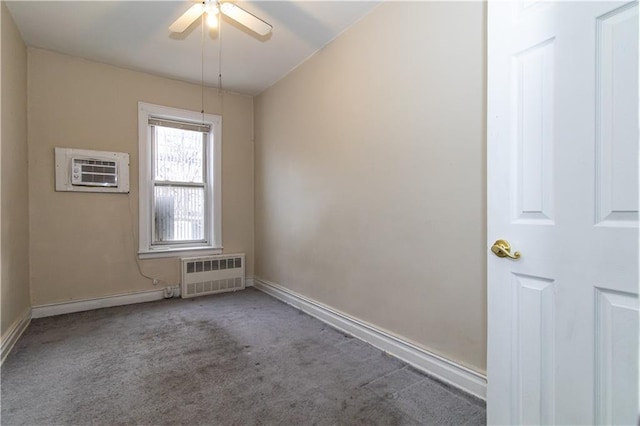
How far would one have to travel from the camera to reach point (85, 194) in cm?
331

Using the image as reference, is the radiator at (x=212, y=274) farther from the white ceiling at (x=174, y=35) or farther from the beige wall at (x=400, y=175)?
the white ceiling at (x=174, y=35)

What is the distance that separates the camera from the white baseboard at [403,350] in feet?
5.81

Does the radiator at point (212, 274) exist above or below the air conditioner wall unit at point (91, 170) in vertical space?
below

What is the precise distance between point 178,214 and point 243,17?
2.61 meters

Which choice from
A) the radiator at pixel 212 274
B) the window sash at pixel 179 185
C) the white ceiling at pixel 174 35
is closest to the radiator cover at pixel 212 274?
the radiator at pixel 212 274

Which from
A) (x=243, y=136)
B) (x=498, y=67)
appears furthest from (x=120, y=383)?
(x=243, y=136)

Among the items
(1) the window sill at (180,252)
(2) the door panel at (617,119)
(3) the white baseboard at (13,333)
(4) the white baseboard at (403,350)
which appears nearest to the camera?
(2) the door panel at (617,119)

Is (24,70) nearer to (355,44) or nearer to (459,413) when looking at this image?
(355,44)

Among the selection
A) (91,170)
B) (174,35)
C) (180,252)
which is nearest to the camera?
(174,35)

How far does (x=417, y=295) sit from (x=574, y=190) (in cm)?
120

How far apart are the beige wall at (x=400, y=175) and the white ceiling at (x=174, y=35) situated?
0.24 meters

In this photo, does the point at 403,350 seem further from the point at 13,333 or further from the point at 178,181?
the point at 178,181

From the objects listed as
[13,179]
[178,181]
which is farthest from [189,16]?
[178,181]

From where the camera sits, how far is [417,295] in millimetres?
2096
